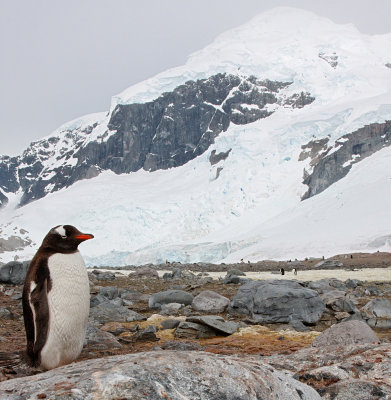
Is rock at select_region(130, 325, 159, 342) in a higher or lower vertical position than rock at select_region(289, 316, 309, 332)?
higher

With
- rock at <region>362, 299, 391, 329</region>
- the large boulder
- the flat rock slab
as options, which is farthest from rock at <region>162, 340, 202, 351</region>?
rock at <region>362, 299, 391, 329</region>

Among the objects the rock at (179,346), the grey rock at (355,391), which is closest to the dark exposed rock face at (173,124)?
the rock at (179,346)

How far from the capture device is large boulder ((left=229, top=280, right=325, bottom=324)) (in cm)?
993

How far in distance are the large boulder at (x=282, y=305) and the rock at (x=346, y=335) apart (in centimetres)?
377

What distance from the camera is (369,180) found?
62.5 m

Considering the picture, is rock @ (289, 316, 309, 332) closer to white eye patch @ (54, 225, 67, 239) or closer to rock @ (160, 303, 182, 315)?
rock @ (160, 303, 182, 315)

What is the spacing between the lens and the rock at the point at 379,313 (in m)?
9.53

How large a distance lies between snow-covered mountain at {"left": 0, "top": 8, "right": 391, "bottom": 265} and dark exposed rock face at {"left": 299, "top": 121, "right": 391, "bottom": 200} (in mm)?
216

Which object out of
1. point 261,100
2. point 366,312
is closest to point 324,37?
point 261,100

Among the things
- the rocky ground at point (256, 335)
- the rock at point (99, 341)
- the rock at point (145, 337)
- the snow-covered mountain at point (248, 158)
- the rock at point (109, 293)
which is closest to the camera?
the rocky ground at point (256, 335)

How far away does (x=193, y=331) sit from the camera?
7.90 m

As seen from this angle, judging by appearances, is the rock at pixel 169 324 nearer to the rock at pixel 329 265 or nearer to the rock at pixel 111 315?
the rock at pixel 111 315

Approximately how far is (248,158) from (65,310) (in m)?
79.1

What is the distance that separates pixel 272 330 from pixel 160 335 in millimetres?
2395
